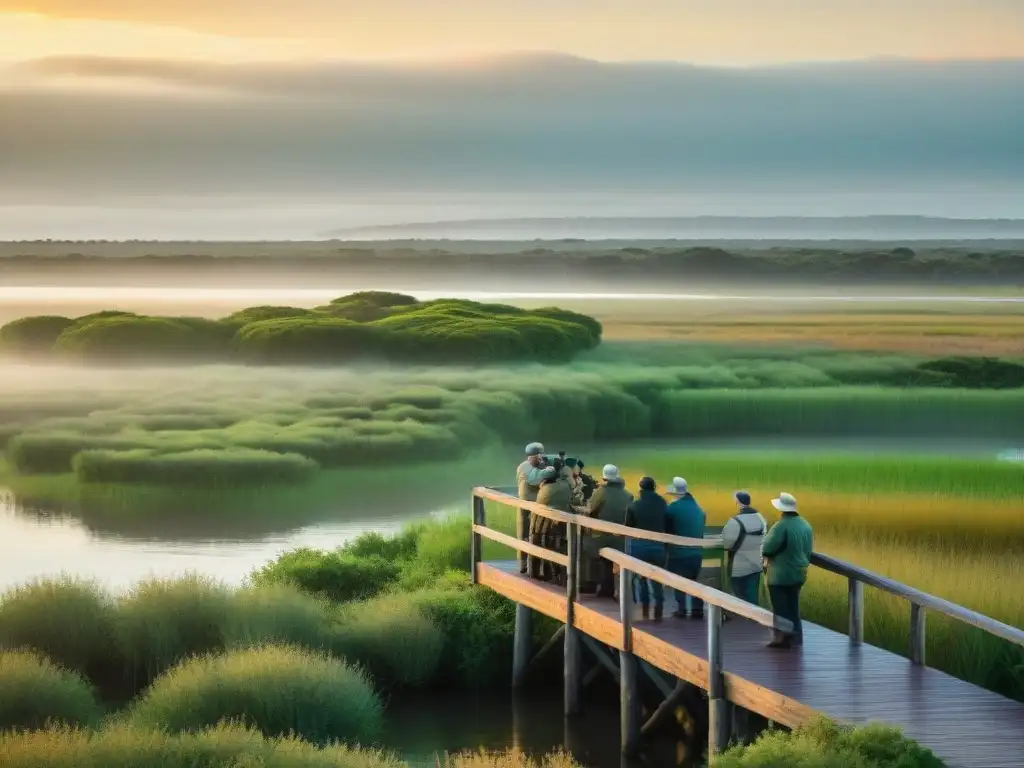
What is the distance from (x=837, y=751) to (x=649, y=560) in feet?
21.9

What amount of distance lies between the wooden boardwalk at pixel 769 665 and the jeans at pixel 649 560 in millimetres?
283

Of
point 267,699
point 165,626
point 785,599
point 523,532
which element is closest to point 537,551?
point 523,532

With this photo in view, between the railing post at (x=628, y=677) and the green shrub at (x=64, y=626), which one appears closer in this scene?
the railing post at (x=628, y=677)

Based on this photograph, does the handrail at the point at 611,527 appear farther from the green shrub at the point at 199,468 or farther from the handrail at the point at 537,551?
the green shrub at the point at 199,468

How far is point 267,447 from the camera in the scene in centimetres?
7525

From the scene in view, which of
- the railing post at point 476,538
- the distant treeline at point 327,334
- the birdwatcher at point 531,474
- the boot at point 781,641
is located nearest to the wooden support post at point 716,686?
the boot at point 781,641

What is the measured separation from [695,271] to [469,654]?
84.9 metres

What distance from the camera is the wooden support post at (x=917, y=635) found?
2088 centimetres

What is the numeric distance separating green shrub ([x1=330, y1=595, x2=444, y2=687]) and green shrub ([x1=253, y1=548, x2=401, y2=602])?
12.2 ft

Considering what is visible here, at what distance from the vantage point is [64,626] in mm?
28328

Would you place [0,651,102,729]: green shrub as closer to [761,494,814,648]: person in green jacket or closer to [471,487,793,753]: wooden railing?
[471,487,793,753]: wooden railing

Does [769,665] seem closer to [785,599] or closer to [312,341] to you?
[785,599]

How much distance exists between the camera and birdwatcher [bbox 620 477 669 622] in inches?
888

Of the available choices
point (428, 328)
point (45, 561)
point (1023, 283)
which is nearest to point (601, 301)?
point (428, 328)
